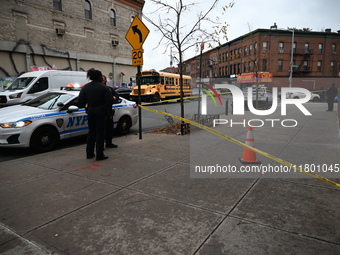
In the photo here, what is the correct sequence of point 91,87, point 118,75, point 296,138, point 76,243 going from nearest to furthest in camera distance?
point 76,243, point 91,87, point 296,138, point 118,75

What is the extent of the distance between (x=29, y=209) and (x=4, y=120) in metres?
3.60

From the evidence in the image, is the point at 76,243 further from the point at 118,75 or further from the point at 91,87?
the point at 118,75

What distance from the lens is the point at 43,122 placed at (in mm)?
6371

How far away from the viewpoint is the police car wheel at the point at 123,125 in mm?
8688

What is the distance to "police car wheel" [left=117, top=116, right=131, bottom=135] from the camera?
8688 millimetres

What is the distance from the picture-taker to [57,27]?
83.7 ft

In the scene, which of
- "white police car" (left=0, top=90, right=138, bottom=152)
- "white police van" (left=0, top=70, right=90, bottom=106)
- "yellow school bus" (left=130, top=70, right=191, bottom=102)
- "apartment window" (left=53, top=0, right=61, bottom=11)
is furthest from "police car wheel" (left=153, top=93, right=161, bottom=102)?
"white police car" (left=0, top=90, right=138, bottom=152)

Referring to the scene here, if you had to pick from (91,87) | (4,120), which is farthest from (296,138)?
(4,120)

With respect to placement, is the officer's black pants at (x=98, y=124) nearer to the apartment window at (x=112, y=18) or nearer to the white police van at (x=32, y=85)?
the white police van at (x=32, y=85)

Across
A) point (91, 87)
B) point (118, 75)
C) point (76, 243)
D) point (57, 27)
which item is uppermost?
point (57, 27)

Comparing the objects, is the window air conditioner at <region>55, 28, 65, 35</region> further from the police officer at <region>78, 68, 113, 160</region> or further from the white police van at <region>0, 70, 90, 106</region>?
the police officer at <region>78, 68, 113, 160</region>

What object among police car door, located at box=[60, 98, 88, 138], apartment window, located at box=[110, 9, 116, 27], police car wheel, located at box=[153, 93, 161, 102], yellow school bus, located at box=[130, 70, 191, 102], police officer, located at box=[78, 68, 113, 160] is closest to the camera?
police officer, located at box=[78, 68, 113, 160]

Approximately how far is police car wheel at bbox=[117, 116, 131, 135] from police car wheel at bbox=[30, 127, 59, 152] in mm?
2304

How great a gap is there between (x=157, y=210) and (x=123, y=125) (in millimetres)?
5829
